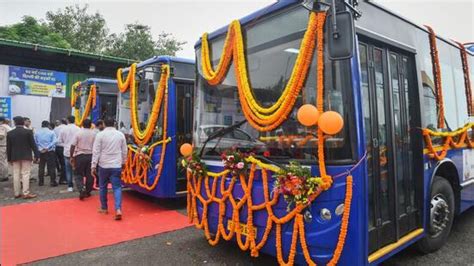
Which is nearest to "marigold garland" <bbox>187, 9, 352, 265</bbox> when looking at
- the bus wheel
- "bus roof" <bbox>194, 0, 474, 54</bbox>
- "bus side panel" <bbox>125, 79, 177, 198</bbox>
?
"bus roof" <bbox>194, 0, 474, 54</bbox>

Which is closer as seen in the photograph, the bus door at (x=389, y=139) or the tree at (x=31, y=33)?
the bus door at (x=389, y=139)

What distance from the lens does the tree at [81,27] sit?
83.5 feet

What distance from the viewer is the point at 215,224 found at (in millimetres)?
4094

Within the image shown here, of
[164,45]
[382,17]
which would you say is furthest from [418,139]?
[164,45]

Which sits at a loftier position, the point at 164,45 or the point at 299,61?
the point at 164,45

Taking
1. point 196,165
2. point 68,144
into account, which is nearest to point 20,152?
point 68,144

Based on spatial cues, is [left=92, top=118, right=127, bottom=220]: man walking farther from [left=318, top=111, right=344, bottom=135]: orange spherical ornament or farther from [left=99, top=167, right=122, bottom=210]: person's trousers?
[left=318, top=111, right=344, bottom=135]: orange spherical ornament

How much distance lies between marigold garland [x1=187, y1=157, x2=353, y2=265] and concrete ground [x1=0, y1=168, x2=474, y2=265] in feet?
1.08

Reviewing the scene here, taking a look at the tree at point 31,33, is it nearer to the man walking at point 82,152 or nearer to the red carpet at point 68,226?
the man walking at point 82,152

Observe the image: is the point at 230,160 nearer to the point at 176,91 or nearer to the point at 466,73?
the point at 176,91

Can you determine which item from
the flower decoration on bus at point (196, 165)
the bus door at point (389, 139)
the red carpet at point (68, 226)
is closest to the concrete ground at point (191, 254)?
the red carpet at point (68, 226)

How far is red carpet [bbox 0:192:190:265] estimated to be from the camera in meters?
4.73

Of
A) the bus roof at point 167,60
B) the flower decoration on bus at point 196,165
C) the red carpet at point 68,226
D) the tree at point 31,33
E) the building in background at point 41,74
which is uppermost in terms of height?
the tree at point 31,33

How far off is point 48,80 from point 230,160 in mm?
14347
